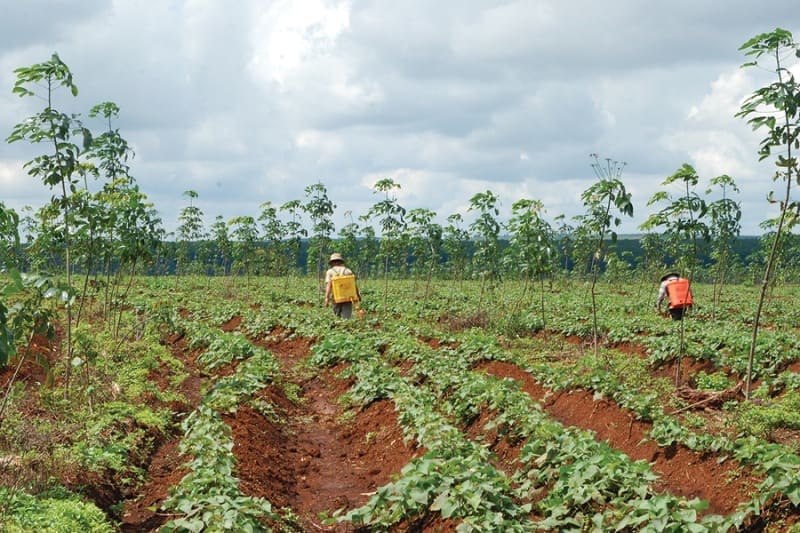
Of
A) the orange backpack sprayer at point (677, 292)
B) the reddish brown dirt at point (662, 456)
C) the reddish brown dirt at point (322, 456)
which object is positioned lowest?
the reddish brown dirt at point (322, 456)

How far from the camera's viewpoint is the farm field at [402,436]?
5480 mm

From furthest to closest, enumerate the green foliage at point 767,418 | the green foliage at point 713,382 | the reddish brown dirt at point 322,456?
the green foliage at point 713,382 < the green foliage at point 767,418 < the reddish brown dirt at point 322,456

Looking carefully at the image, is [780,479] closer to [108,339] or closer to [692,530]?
[692,530]

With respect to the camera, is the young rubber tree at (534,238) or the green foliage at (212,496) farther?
the young rubber tree at (534,238)

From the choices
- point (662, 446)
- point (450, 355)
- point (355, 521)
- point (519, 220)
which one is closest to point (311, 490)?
point (355, 521)

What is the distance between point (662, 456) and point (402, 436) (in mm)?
2984

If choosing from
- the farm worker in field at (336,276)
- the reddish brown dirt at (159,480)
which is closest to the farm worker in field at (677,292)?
the farm worker in field at (336,276)

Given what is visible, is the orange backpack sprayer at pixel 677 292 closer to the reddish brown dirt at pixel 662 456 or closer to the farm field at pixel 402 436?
the farm field at pixel 402 436

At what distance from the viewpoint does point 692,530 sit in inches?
184

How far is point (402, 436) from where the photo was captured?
8.49 meters

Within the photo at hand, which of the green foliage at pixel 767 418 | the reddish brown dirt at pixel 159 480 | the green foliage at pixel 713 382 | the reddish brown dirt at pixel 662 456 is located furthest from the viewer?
the green foliage at pixel 713 382

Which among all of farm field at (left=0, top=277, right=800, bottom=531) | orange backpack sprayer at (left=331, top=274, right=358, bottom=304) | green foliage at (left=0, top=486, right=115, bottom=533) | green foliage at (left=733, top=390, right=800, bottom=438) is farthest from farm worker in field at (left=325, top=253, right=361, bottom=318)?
green foliage at (left=0, top=486, right=115, bottom=533)

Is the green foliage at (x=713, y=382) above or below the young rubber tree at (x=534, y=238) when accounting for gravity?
below

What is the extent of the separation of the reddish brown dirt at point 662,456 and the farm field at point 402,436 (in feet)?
0.07
